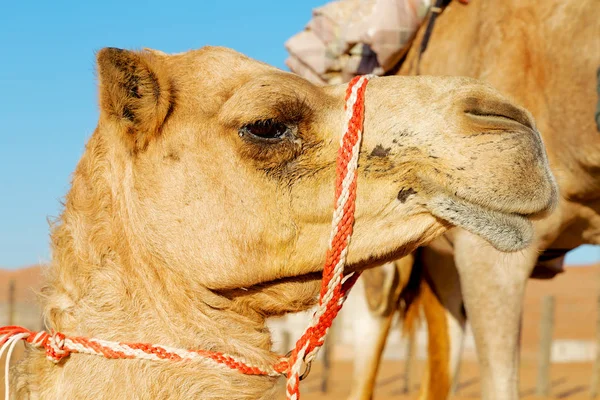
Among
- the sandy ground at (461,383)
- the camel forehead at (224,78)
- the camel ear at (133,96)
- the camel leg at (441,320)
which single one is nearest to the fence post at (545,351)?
the sandy ground at (461,383)

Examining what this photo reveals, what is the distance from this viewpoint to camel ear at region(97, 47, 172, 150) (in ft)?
7.57

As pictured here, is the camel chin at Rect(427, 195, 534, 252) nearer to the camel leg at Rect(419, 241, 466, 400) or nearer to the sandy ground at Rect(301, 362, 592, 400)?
the camel leg at Rect(419, 241, 466, 400)

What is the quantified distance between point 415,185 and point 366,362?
3.21 metres

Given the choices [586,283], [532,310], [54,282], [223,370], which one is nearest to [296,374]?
[223,370]

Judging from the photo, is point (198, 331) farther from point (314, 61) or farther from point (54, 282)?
point (314, 61)

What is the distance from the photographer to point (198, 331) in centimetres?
225

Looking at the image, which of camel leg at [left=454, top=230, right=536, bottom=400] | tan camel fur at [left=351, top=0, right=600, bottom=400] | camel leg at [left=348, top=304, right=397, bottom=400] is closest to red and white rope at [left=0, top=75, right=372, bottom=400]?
tan camel fur at [left=351, top=0, right=600, bottom=400]

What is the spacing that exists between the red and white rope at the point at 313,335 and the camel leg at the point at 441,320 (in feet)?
9.13

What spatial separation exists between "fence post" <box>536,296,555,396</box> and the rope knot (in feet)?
33.9

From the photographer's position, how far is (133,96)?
235 cm

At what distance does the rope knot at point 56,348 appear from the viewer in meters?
2.19

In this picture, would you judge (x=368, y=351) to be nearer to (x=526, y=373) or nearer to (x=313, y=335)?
(x=313, y=335)

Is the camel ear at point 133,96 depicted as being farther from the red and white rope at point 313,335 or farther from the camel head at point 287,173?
the red and white rope at point 313,335

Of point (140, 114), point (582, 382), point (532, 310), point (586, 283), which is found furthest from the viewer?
point (586, 283)
